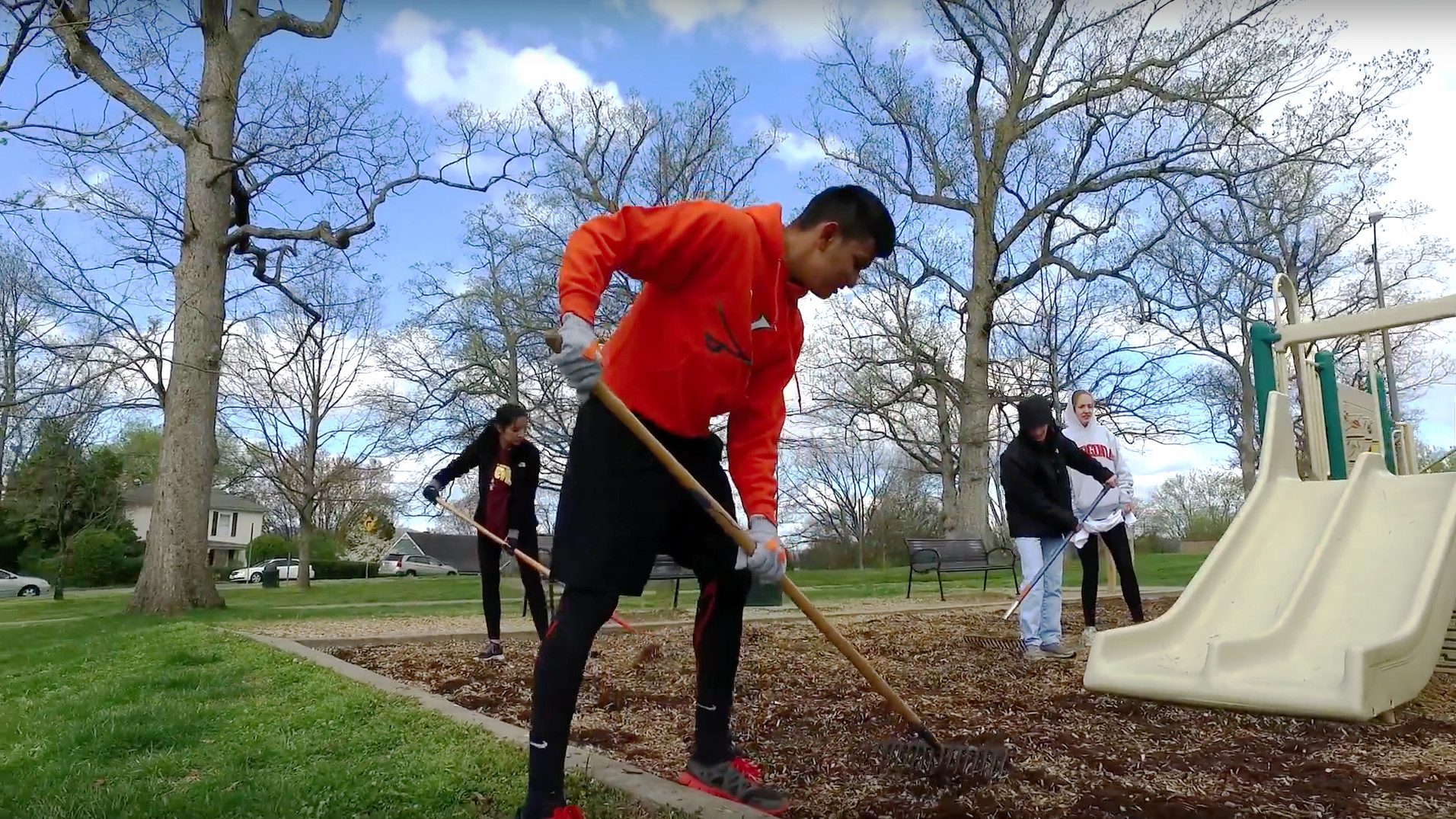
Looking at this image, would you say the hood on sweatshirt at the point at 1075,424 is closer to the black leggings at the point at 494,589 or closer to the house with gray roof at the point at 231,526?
the black leggings at the point at 494,589

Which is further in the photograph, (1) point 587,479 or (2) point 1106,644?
(2) point 1106,644

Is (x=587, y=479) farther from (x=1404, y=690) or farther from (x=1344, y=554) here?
(x=1344, y=554)

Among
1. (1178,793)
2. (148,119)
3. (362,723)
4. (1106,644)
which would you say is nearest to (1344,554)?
(1106,644)

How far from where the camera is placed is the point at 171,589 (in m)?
10.8

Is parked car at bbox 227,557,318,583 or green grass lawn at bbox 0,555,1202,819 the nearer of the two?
green grass lawn at bbox 0,555,1202,819

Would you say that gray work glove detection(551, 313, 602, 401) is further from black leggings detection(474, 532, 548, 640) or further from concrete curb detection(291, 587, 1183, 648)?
black leggings detection(474, 532, 548, 640)

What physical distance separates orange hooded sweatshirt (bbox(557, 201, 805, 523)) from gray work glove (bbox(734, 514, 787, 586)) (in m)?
0.05

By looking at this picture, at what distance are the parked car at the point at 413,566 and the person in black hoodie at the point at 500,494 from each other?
5435 cm

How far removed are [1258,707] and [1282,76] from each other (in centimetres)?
1656

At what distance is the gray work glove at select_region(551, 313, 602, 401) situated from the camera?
222 centimetres

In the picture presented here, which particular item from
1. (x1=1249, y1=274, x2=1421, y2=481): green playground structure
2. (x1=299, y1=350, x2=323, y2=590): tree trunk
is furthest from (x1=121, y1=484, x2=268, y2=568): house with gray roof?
(x1=1249, y1=274, x2=1421, y2=481): green playground structure

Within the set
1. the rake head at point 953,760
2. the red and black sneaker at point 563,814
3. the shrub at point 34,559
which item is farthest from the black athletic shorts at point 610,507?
the shrub at point 34,559

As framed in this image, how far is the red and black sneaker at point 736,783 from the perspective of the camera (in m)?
2.58

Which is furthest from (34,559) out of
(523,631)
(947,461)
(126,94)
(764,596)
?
(764,596)
